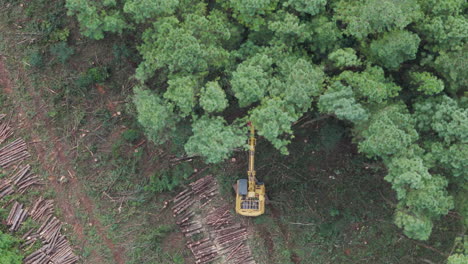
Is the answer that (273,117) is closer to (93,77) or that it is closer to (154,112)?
(154,112)

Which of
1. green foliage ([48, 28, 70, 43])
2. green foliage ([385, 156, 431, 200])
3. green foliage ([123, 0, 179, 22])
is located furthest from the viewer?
green foliage ([48, 28, 70, 43])

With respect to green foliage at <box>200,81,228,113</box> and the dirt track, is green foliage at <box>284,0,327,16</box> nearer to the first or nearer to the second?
green foliage at <box>200,81,228,113</box>

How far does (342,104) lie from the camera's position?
20.1 m

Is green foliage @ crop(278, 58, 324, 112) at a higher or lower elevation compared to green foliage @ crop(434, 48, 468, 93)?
lower

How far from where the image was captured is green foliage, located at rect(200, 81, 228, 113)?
20.3m

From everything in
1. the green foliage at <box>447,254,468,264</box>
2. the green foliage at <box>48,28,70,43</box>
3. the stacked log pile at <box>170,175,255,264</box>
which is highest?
the green foliage at <box>48,28,70,43</box>

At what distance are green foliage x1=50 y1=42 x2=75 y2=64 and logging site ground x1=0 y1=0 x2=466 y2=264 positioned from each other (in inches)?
2.7

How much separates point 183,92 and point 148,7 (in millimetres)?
4080

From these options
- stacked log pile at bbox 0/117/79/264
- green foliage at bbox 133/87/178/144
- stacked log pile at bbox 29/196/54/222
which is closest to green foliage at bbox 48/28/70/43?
stacked log pile at bbox 0/117/79/264

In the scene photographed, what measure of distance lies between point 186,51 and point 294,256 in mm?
14088

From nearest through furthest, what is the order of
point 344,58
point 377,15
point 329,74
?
point 377,15
point 344,58
point 329,74

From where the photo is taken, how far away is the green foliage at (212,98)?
66.7 ft

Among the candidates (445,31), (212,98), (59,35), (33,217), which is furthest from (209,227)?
(445,31)

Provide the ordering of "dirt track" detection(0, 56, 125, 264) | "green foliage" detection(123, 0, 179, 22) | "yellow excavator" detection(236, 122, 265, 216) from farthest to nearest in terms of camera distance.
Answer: "dirt track" detection(0, 56, 125, 264), "yellow excavator" detection(236, 122, 265, 216), "green foliage" detection(123, 0, 179, 22)
